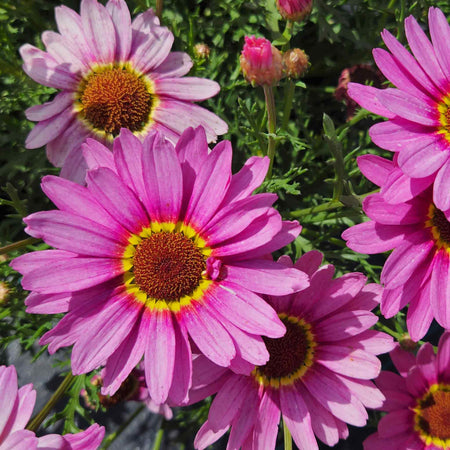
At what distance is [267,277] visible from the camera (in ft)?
2.82

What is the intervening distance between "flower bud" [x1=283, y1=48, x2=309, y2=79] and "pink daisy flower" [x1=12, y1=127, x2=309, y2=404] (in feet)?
0.85

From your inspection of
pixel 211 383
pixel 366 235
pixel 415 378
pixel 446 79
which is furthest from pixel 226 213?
pixel 415 378

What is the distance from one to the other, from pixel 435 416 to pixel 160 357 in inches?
31.8

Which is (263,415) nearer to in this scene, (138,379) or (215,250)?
(215,250)

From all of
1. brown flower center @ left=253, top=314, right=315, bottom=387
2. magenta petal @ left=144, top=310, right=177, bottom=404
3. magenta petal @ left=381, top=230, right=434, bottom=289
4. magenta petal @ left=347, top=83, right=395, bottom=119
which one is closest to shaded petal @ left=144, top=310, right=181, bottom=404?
magenta petal @ left=144, top=310, right=177, bottom=404

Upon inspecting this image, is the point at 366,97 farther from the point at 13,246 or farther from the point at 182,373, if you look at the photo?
the point at 13,246

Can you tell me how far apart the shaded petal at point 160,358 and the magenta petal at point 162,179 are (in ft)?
0.64

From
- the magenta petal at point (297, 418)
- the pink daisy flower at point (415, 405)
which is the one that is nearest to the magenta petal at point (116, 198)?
the magenta petal at point (297, 418)

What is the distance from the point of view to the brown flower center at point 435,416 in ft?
4.21

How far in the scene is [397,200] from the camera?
2.77 feet

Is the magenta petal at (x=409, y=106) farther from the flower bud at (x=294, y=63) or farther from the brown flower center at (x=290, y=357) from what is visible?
the brown flower center at (x=290, y=357)

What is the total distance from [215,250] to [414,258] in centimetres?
35

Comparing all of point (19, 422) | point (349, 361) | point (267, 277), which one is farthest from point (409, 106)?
point (19, 422)

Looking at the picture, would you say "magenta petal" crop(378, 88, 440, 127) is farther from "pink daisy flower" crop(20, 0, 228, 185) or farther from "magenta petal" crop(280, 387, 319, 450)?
"magenta petal" crop(280, 387, 319, 450)
